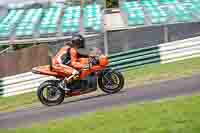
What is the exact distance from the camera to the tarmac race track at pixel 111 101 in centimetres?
1114

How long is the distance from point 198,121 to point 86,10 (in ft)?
101

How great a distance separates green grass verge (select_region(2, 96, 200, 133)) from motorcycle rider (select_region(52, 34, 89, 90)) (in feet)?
15.5

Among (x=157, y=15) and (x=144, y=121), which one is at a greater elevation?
(x=157, y=15)

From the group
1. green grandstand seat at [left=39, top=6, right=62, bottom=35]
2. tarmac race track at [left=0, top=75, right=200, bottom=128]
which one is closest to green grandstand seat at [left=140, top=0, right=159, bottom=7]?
green grandstand seat at [left=39, top=6, right=62, bottom=35]

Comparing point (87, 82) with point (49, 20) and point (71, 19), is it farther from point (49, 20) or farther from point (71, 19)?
point (49, 20)

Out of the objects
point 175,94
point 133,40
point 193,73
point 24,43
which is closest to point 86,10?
point 24,43

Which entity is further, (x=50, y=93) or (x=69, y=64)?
(x=69, y=64)

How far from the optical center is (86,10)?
37.5 metres

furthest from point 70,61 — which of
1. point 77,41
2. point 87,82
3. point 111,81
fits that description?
point 111,81

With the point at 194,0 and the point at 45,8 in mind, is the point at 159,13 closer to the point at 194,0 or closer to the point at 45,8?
the point at 194,0

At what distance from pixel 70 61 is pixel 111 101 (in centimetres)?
243

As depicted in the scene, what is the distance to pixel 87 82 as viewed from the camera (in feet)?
46.2

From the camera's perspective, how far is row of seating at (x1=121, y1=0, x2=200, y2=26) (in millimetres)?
30938

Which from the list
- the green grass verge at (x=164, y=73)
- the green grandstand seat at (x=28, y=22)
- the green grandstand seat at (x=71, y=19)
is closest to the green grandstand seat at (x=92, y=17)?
the green grandstand seat at (x=71, y=19)
